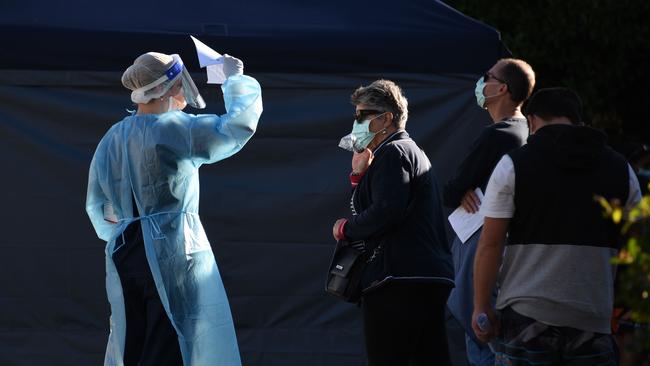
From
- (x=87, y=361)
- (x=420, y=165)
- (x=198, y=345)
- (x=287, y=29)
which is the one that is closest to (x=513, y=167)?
(x=420, y=165)

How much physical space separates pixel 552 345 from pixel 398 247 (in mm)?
896

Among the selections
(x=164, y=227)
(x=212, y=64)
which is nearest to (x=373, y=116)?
(x=212, y=64)

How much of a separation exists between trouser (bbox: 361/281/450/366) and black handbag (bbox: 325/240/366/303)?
0.06 metres

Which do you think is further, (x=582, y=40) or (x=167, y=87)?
(x=582, y=40)

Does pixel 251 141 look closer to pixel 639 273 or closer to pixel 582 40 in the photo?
pixel 639 273

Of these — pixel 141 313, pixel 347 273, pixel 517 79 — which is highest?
pixel 517 79

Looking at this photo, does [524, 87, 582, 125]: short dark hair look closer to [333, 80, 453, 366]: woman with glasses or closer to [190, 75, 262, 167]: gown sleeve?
[333, 80, 453, 366]: woman with glasses

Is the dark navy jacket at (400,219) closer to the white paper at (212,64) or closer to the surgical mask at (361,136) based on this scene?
the surgical mask at (361,136)

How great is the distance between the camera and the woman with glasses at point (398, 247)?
4.25 m

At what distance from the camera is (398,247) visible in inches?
169

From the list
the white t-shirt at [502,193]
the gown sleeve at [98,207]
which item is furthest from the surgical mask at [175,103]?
the white t-shirt at [502,193]

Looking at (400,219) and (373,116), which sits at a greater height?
(373,116)

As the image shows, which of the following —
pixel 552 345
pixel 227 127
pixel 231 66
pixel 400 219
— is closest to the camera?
pixel 552 345

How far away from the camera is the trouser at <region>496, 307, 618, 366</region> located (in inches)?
141
